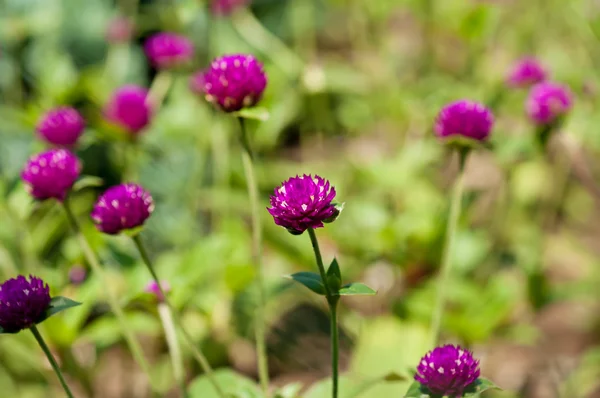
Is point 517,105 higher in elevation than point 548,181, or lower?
lower

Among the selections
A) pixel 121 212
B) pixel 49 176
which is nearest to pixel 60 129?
pixel 49 176

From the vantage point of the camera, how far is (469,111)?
119 centimetres

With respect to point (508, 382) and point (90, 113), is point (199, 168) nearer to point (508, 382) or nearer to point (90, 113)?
point (90, 113)

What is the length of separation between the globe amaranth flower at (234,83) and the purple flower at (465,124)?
0.31 metres

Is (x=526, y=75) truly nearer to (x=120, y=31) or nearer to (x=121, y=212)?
(x=121, y=212)

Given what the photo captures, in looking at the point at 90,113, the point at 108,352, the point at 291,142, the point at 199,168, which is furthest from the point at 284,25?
the point at 108,352

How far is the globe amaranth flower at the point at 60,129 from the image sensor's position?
4.93 ft

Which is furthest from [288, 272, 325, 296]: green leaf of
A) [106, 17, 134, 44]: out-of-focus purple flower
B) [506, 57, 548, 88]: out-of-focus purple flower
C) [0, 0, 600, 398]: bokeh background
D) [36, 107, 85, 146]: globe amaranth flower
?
[106, 17, 134, 44]: out-of-focus purple flower

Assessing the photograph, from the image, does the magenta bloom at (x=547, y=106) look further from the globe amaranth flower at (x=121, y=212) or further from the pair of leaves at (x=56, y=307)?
the pair of leaves at (x=56, y=307)

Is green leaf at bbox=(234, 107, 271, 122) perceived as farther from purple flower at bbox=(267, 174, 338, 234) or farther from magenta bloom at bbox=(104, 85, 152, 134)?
magenta bloom at bbox=(104, 85, 152, 134)

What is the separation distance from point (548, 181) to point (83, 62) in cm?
175

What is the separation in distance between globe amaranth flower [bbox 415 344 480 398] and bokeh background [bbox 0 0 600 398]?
0.25 m

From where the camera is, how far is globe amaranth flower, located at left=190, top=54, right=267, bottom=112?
105cm

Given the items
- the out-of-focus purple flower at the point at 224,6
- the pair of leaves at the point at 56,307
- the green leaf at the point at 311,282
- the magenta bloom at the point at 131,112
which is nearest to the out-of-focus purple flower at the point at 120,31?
the out-of-focus purple flower at the point at 224,6
